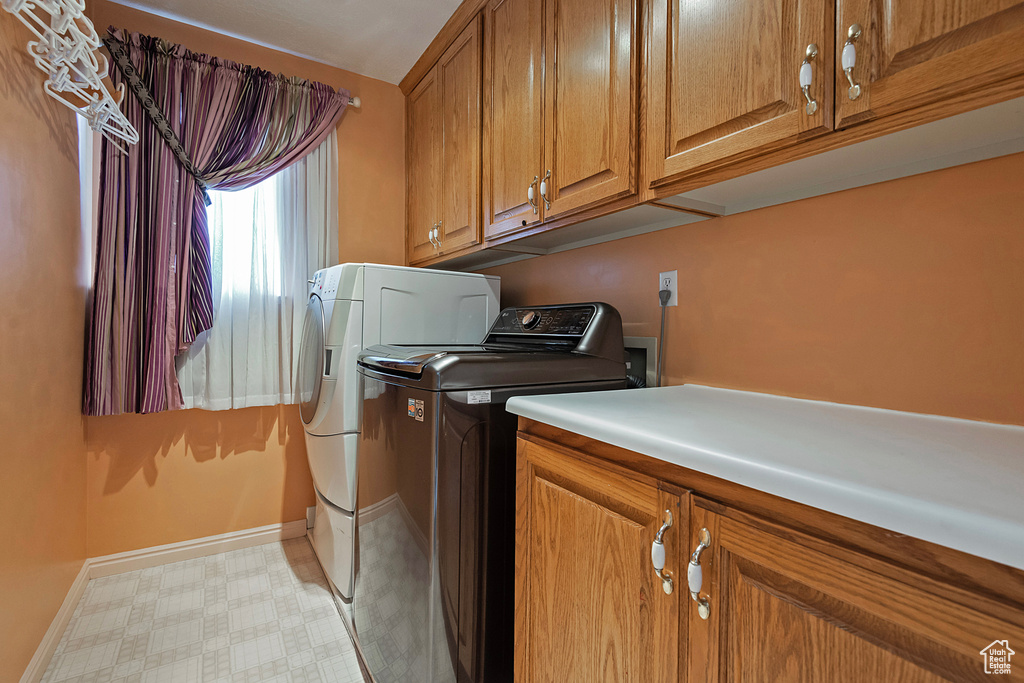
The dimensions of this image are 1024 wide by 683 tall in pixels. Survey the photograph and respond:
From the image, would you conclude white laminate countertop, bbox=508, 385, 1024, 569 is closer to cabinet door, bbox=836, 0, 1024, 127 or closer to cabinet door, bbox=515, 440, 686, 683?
cabinet door, bbox=515, 440, 686, 683

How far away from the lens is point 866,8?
2.47 feet

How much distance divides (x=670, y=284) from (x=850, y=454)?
92cm

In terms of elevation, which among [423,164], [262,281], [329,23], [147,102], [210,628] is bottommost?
[210,628]

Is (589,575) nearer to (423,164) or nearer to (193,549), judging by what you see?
(423,164)

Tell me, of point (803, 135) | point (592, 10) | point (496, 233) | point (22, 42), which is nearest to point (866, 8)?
point (803, 135)

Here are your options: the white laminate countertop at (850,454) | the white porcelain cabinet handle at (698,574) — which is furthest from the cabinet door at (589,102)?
the white porcelain cabinet handle at (698,574)

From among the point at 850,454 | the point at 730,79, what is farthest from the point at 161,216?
the point at 850,454

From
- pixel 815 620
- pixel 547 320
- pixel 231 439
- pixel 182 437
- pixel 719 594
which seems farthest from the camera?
pixel 231 439

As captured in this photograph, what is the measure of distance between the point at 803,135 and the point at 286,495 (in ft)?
9.09

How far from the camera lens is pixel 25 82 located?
1.42 metres

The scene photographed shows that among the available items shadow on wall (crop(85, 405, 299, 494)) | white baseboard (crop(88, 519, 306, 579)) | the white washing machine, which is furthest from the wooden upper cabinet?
white baseboard (crop(88, 519, 306, 579))

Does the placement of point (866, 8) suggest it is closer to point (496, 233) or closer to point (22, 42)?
point (496, 233)

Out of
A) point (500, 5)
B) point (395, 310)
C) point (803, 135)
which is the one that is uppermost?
point (500, 5)

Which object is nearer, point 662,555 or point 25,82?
point 662,555
